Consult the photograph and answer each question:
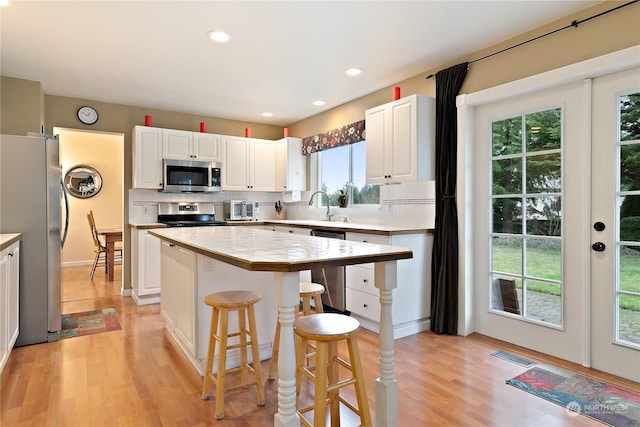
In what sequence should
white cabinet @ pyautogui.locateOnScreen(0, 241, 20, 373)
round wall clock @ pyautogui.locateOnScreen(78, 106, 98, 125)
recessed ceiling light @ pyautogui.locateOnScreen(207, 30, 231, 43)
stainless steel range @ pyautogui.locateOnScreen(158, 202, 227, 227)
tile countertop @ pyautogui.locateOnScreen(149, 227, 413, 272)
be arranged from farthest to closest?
stainless steel range @ pyautogui.locateOnScreen(158, 202, 227, 227), round wall clock @ pyautogui.locateOnScreen(78, 106, 98, 125), recessed ceiling light @ pyautogui.locateOnScreen(207, 30, 231, 43), white cabinet @ pyautogui.locateOnScreen(0, 241, 20, 373), tile countertop @ pyautogui.locateOnScreen(149, 227, 413, 272)

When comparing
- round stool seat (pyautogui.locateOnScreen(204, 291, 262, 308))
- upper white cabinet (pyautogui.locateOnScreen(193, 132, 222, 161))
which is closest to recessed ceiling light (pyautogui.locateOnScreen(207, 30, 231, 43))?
round stool seat (pyautogui.locateOnScreen(204, 291, 262, 308))

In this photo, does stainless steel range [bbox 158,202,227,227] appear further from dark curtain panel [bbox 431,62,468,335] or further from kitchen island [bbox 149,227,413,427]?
dark curtain panel [bbox 431,62,468,335]

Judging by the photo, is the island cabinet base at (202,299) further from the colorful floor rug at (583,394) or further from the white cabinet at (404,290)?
the colorful floor rug at (583,394)

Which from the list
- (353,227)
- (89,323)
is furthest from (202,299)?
(89,323)

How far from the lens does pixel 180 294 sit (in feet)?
8.89

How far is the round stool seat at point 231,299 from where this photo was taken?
2028mm

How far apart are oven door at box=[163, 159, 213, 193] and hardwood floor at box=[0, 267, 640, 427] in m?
1.99

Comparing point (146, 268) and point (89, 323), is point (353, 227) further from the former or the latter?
point (89, 323)

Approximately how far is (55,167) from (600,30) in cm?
416

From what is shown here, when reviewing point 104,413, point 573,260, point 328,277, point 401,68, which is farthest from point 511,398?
point 401,68

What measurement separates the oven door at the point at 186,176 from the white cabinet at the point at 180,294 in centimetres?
161

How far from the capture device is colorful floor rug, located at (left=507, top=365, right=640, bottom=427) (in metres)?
1.91

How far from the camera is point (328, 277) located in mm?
3689

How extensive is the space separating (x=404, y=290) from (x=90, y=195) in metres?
6.49
